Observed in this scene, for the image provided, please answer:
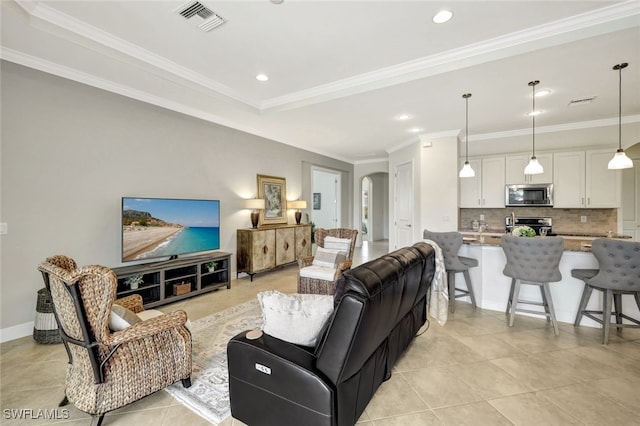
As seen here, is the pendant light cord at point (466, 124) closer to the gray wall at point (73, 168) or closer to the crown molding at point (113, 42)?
the crown molding at point (113, 42)

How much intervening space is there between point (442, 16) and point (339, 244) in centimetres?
297

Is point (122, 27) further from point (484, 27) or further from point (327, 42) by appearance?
point (484, 27)

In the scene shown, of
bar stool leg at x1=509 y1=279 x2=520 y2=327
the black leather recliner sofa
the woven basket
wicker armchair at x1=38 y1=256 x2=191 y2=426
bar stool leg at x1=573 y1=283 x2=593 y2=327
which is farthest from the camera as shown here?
bar stool leg at x1=509 y1=279 x2=520 y2=327

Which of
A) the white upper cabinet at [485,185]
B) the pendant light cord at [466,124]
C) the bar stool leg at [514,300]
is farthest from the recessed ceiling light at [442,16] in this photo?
the white upper cabinet at [485,185]

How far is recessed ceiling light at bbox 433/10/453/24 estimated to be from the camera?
7.55 feet

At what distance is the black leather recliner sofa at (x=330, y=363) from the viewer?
1.43m

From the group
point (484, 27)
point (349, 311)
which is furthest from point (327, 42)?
point (349, 311)

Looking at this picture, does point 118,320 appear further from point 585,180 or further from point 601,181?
point 601,181

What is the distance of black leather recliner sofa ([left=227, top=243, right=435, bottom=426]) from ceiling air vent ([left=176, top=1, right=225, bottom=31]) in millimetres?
2354

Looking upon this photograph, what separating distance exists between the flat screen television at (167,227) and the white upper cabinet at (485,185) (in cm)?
482

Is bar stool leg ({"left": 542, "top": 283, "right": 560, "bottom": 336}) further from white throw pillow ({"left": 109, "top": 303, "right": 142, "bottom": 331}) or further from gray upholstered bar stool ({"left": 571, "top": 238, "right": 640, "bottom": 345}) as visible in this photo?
white throw pillow ({"left": 109, "top": 303, "right": 142, "bottom": 331})

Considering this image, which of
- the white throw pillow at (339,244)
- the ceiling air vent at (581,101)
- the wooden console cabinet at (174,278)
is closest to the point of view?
the wooden console cabinet at (174,278)

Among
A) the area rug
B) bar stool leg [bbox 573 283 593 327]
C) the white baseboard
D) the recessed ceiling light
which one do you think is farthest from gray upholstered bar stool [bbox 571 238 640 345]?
the white baseboard

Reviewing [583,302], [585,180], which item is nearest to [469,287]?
[583,302]
